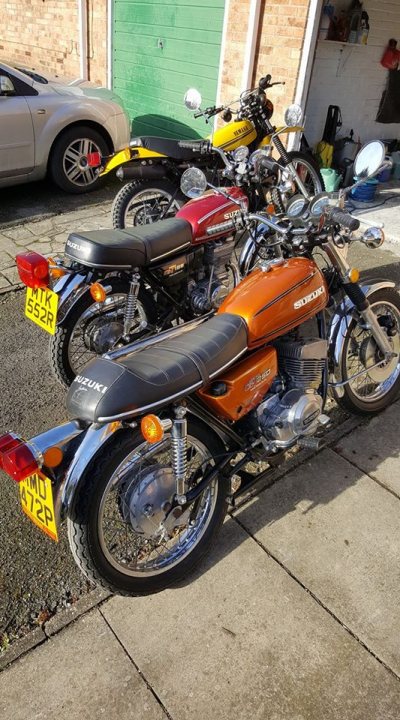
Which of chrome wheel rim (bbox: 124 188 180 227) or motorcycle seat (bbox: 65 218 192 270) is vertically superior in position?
motorcycle seat (bbox: 65 218 192 270)

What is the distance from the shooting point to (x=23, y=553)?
2383 millimetres

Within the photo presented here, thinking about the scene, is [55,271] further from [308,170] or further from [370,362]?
[308,170]

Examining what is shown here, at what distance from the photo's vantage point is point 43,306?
9.46ft

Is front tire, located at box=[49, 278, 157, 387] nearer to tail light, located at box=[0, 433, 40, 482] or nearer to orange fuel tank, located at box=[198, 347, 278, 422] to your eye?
orange fuel tank, located at box=[198, 347, 278, 422]

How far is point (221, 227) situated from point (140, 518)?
2.00m

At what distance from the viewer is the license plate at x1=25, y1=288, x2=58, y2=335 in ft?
9.27

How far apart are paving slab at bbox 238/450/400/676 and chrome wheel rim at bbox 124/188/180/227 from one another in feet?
8.77

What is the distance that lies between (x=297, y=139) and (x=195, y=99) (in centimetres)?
191

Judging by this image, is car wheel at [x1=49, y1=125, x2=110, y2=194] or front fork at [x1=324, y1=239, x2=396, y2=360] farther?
car wheel at [x1=49, y1=125, x2=110, y2=194]

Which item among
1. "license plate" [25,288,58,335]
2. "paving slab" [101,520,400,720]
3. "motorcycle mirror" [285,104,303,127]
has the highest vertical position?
"motorcycle mirror" [285,104,303,127]

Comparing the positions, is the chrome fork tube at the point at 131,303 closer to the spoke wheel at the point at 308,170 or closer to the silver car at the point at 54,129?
the silver car at the point at 54,129

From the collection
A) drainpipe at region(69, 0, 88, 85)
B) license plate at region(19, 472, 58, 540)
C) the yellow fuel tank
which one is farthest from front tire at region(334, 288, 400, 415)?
drainpipe at region(69, 0, 88, 85)

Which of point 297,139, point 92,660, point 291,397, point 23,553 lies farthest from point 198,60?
point 92,660

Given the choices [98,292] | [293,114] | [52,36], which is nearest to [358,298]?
[98,292]
